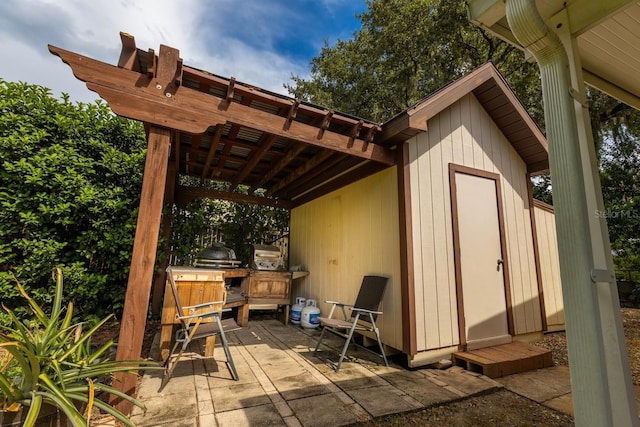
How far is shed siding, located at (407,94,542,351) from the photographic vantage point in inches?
136

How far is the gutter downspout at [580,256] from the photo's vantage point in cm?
121

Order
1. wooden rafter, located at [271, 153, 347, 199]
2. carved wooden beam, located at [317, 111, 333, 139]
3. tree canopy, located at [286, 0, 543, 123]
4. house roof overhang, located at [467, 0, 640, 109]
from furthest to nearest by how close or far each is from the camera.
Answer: tree canopy, located at [286, 0, 543, 123] → wooden rafter, located at [271, 153, 347, 199] → carved wooden beam, located at [317, 111, 333, 139] → house roof overhang, located at [467, 0, 640, 109]

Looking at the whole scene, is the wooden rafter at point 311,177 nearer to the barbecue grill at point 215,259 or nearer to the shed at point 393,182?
the shed at point 393,182

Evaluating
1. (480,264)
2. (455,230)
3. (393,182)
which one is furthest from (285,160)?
(480,264)

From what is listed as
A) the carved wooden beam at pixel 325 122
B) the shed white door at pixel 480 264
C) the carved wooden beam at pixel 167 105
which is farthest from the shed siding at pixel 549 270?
the carved wooden beam at pixel 167 105

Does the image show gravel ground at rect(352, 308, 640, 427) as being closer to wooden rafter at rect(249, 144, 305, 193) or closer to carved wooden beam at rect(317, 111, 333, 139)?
carved wooden beam at rect(317, 111, 333, 139)

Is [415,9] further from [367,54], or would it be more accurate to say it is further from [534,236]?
[534,236]

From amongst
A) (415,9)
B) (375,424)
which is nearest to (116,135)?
(375,424)

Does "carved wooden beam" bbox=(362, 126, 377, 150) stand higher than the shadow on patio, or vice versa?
"carved wooden beam" bbox=(362, 126, 377, 150)

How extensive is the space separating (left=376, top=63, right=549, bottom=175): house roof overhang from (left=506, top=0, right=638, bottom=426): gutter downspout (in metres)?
1.70

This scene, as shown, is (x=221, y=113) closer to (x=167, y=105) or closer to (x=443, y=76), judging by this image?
(x=167, y=105)

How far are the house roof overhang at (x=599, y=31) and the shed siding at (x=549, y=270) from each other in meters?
2.94

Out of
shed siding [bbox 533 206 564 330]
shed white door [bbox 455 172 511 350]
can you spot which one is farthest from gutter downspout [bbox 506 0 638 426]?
shed siding [bbox 533 206 564 330]

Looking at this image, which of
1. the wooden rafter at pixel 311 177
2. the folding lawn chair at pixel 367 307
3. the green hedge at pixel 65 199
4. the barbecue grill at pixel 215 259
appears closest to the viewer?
the folding lawn chair at pixel 367 307
